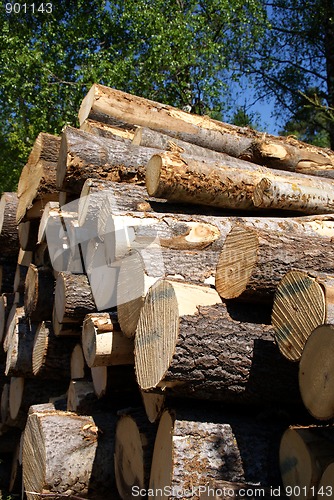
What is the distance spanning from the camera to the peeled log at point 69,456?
3.30 m

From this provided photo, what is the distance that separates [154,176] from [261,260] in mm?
1218

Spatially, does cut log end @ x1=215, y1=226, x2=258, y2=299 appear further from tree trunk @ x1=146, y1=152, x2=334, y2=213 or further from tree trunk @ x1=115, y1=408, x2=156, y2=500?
tree trunk @ x1=146, y1=152, x2=334, y2=213

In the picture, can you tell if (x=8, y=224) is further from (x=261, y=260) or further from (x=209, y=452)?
(x=209, y=452)

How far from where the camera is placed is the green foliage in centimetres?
1301

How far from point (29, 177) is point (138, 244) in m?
1.92

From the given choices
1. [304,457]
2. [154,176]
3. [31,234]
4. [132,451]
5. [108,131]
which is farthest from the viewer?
[31,234]

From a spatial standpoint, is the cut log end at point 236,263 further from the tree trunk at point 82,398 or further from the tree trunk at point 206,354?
the tree trunk at point 82,398

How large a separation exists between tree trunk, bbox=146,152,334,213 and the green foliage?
29.8 feet

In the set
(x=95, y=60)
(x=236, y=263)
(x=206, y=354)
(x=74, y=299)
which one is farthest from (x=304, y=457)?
(x=95, y=60)

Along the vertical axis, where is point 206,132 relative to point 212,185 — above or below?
above

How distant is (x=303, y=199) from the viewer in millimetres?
4215

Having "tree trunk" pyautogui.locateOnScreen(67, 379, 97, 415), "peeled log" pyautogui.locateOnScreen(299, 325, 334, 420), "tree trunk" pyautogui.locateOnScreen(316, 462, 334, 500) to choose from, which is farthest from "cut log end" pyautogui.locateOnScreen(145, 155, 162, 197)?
"tree trunk" pyautogui.locateOnScreen(316, 462, 334, 500)

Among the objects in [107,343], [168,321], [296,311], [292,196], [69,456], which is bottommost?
[69,456]

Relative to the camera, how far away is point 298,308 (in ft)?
8.45
